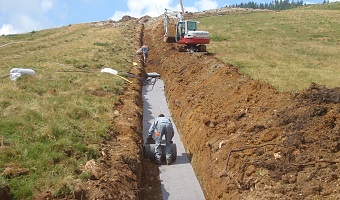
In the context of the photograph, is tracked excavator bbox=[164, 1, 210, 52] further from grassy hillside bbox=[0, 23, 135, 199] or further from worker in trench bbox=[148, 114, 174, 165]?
worker in trench bbox=[148, 114, 174, 165]

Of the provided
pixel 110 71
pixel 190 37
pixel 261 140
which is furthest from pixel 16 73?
pixel 190 37

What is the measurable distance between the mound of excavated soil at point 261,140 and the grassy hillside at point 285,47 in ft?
10.8

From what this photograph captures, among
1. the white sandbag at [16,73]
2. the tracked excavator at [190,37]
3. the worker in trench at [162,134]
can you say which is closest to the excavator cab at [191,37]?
the tracked excavator at [190,37]

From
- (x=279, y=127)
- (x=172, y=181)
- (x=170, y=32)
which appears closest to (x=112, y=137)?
(x=172, y=181)

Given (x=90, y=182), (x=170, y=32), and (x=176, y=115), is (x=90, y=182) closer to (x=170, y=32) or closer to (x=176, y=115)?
(x=176, y=115)

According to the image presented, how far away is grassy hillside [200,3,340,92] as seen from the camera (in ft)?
56.9

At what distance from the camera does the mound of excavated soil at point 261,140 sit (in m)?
7.35

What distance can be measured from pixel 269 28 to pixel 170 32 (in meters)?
13.7

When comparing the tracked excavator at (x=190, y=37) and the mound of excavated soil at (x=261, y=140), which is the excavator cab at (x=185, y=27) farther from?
the mound of excavated soil at (x=261, y=140)

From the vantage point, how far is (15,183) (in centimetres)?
675

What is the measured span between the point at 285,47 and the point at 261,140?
2408 cm

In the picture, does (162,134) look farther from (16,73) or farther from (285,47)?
(285,47)

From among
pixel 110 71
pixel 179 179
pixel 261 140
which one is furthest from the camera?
pixel 110 71

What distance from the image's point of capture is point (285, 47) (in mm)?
31203
